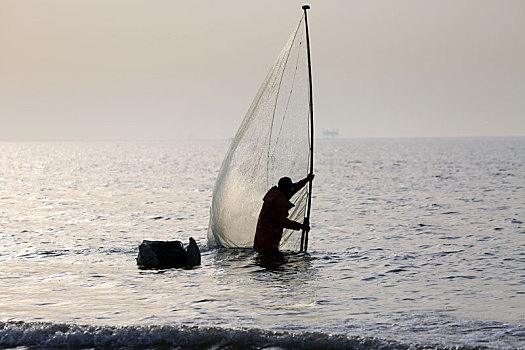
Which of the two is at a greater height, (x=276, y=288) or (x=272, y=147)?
(x=272, y=147)

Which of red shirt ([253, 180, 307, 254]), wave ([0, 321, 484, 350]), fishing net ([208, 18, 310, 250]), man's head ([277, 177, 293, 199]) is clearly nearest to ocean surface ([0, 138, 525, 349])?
wave ([0, 321, 484, 350])

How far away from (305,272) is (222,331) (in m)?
4.75

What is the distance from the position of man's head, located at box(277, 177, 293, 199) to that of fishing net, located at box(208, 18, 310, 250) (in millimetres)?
914

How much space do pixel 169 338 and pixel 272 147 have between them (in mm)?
6921

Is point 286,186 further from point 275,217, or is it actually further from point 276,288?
point 276,288

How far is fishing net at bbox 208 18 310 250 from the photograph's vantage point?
16.2 meters

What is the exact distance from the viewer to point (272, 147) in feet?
53.9

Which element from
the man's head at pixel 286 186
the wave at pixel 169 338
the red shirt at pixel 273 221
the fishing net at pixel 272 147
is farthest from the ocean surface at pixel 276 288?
the man's head at pixel 286 186

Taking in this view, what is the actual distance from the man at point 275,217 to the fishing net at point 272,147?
83 centimetres

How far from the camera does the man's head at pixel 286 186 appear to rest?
15.3 meters

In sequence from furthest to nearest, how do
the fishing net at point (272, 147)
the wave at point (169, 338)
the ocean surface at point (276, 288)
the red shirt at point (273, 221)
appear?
the fishing net at point (272, 147) → the red shirt at point (273, 221) → the ocean surface at point (276, 288) → the wave at point (169, 338)

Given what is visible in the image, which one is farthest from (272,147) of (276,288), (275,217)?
(276,288)

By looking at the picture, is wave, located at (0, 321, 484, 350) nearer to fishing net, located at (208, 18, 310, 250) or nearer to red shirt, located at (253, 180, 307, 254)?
red shirt, located at (253, 180, 307, 254)

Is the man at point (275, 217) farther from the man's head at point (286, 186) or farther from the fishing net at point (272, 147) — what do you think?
the fishing net at point (272, 147)
